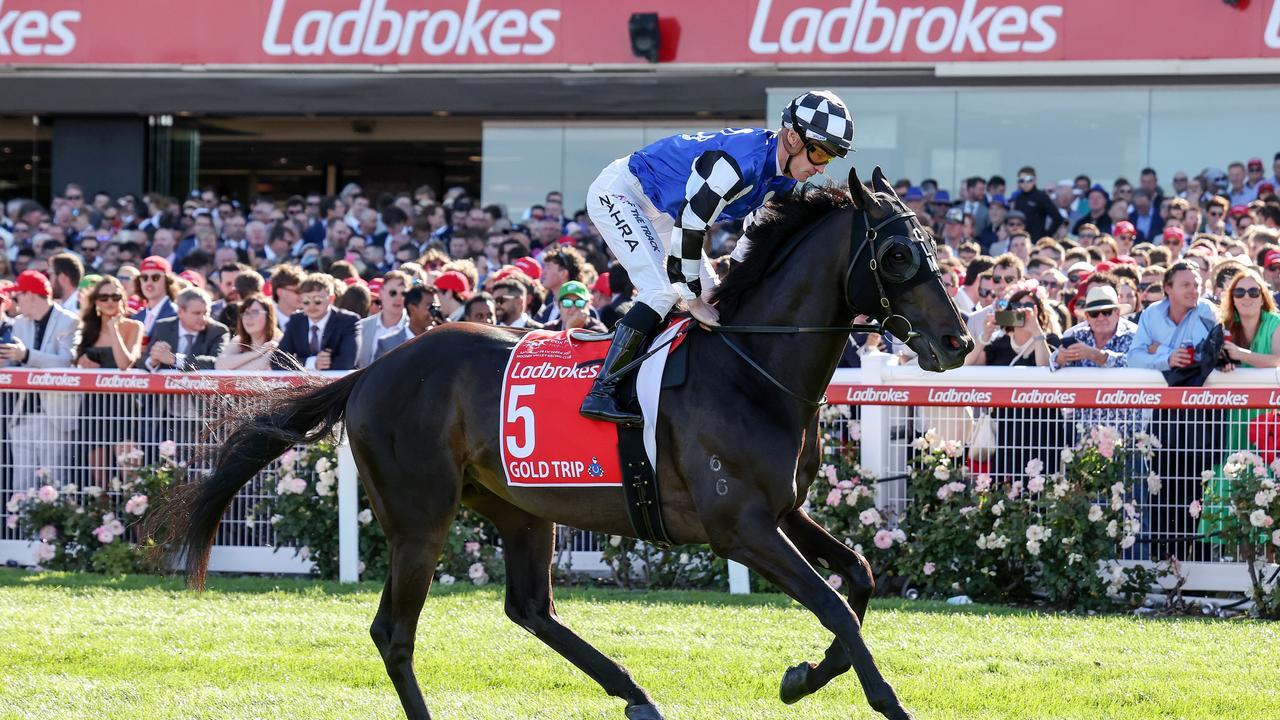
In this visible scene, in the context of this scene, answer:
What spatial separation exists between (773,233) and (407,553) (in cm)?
156

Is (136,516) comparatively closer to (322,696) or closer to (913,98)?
(322,696)

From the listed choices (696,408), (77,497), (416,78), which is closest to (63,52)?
(416,78)

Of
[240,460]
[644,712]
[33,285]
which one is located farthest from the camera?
[33,285]

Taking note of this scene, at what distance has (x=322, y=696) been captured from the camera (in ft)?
16.5

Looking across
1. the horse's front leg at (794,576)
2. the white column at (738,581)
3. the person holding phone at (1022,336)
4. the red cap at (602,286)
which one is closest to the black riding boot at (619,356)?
the horse's front leg at (794,576)

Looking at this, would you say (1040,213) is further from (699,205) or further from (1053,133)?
(699,205)

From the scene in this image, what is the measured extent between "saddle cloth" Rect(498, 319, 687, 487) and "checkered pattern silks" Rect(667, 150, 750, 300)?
0.23 meters

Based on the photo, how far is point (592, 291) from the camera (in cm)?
943

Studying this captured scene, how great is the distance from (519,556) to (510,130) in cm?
1380

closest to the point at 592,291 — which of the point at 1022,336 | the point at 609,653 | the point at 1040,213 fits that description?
the point at 1022,336

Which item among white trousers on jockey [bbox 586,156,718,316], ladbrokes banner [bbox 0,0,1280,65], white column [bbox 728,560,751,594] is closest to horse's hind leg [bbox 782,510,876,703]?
white trousers on jockey [bbox 586,156,718,316]

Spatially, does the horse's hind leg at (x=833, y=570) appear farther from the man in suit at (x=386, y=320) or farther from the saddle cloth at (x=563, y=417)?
the man in suit at (x=386, y=320)

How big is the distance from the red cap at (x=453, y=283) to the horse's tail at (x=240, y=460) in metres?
3.16

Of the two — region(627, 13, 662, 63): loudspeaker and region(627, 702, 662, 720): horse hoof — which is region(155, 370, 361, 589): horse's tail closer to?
region(627, 702, 662, 720): horse hoof
